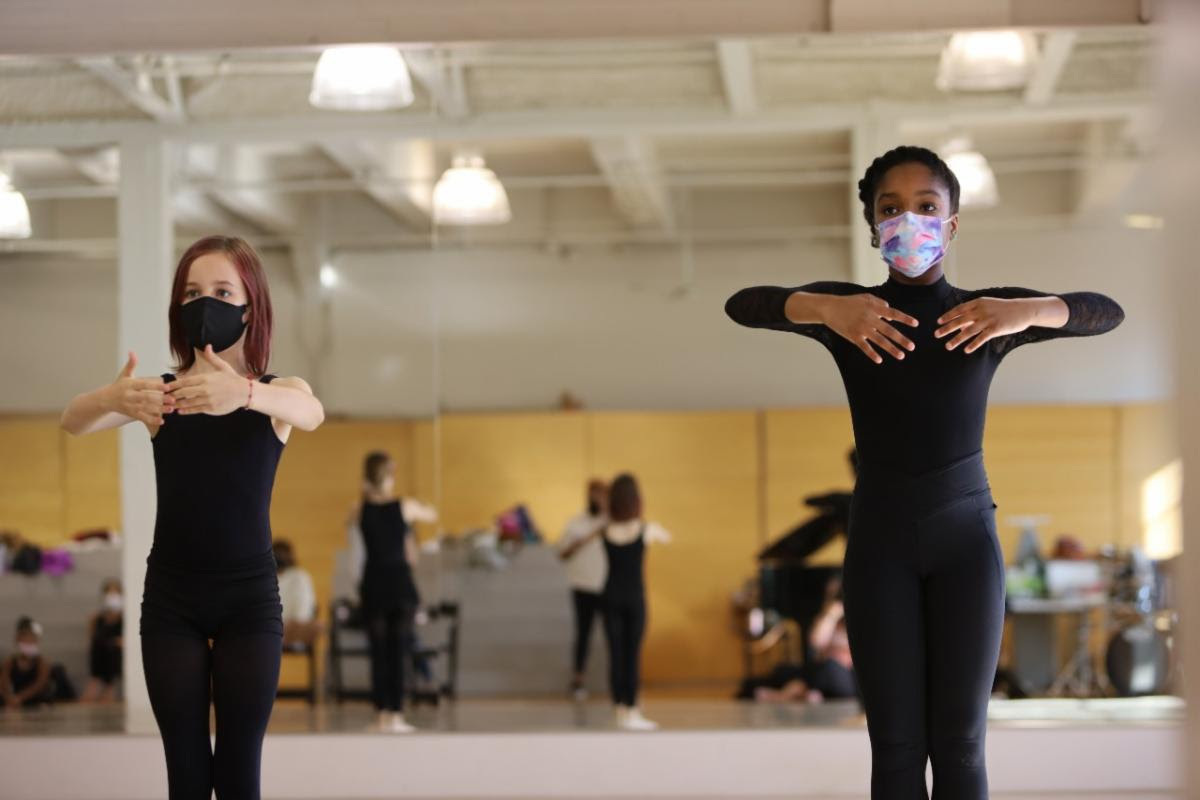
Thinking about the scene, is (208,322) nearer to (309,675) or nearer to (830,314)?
(830,314)

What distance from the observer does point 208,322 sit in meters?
3.04

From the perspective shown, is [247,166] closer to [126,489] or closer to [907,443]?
[126,489]

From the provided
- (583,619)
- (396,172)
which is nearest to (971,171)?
(396,172)

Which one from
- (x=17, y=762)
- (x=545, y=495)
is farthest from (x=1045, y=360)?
(x=17, y=762)

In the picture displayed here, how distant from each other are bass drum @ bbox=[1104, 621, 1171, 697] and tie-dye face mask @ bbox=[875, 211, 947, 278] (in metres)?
5.13

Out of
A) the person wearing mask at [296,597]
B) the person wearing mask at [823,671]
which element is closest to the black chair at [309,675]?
the person wearing mask at [296,597]

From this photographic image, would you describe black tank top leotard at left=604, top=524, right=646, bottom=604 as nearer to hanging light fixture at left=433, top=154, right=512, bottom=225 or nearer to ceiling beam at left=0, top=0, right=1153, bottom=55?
hanging light fixture at left=433, top=154, right=512, bottom=225

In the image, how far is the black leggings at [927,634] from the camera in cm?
263

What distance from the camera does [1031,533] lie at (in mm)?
11422

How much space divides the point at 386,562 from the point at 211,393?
4.91m

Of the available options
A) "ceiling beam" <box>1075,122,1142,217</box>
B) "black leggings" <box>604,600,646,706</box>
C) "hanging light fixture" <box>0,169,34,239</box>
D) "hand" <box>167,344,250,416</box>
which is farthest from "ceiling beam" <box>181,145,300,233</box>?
"hand" <box>167,344,250,416</box>

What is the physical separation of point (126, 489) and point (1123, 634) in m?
5.36

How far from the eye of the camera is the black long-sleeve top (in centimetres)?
272

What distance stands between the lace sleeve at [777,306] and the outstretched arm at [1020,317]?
0.63ft
